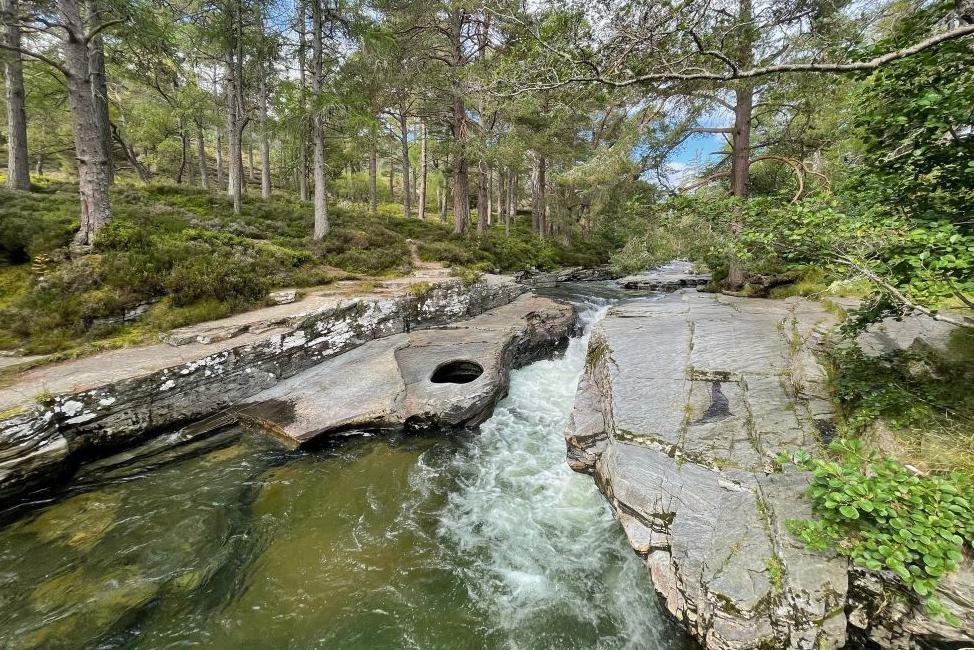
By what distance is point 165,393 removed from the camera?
5.40 m

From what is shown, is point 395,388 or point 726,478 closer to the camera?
point 726,478

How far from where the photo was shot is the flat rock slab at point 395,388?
19.2 feet

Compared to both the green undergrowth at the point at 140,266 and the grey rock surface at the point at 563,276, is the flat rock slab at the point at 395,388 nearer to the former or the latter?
the green undergrowth at the point at 140,266

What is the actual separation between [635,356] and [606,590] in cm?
348

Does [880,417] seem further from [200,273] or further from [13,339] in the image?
[13,339]

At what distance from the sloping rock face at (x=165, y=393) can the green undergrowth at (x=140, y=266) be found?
69.9 inches

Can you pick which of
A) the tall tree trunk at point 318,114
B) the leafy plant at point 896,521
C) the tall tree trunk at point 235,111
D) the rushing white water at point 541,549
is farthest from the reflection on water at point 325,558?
the tall tree trunk at point 235,111

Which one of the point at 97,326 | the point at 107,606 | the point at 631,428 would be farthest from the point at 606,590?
the point at 97,326

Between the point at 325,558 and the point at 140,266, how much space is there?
25.6ft

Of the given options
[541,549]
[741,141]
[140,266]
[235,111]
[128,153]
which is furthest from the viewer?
[128,153]

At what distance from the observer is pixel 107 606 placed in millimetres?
3197

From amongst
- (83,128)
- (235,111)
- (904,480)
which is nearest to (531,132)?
(235,111)

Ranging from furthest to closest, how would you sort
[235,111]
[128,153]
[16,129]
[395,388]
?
[128,153], [235,111], [16,129], [395,388]

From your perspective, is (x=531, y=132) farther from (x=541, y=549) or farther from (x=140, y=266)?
(x=541, y=549)
